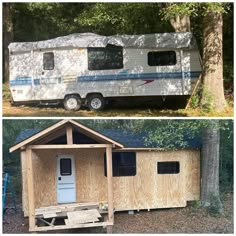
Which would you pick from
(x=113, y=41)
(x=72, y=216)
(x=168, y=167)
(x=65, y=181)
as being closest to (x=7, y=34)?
(x=113, y=41)

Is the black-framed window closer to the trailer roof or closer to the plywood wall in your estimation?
the plywood wall

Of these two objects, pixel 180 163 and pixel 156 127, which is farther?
pixel 180 163

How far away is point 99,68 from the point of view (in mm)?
5164

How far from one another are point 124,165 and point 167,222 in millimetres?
955

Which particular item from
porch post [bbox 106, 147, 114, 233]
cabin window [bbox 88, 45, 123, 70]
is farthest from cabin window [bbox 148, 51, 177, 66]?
porch post [bbox 106, 147, 114, 233]

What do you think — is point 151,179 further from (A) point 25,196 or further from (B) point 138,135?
(A) point 25,196

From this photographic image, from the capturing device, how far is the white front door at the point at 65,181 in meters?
5.63

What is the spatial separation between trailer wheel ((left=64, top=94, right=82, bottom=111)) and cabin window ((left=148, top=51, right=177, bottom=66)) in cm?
106

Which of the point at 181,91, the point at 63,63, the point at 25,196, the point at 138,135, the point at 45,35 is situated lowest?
the point at 25,196

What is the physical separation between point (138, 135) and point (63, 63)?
52.7 inches

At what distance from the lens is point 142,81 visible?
5.10 metres

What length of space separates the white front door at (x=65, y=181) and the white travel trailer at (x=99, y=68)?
1010 mm

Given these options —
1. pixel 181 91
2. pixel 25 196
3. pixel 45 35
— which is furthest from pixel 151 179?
pixel 45 35

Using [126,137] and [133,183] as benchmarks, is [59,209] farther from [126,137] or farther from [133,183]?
[126,137]
